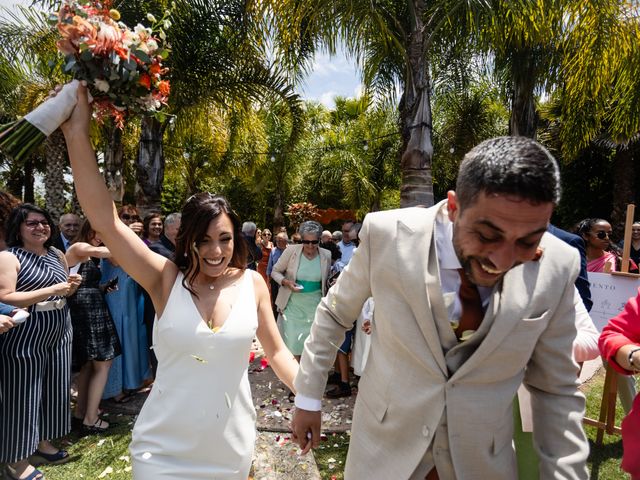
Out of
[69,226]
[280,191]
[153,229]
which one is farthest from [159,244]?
[280,191]

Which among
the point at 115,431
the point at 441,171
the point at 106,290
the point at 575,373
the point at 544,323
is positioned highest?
the point at 441,171

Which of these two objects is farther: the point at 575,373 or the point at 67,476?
the point at 67,476

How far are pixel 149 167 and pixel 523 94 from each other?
22.5 feet

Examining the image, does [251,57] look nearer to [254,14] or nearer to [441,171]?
[254,14]

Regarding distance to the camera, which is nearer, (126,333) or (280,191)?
(126,333)

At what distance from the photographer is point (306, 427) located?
216 centimetres

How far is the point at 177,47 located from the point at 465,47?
16.7 ft

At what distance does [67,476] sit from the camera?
3.94 meters

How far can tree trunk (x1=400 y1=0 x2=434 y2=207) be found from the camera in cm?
617

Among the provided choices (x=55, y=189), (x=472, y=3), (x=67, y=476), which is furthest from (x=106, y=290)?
(x=55, y=189)

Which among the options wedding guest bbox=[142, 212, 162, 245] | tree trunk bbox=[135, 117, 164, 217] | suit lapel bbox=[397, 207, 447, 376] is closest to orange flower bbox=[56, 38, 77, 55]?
suit lapel bbox=[397, 207, 447, 376]

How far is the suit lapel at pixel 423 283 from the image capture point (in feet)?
5.45

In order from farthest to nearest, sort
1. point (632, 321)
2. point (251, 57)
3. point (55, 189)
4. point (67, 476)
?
1. point (55, 189)
2. point (251, 57)
3. point (67, 476)
4. point (632, 321)

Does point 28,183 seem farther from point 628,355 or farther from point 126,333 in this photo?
point 628,355
